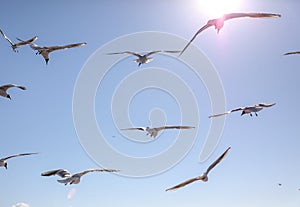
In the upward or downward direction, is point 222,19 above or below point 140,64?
below

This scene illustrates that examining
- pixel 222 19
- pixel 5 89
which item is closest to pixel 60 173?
pixel 5 89

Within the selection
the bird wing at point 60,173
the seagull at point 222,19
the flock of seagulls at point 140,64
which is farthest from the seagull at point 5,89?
the seagull at point 222,19

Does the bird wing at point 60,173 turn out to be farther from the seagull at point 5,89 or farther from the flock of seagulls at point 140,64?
the seagull at point 5,89

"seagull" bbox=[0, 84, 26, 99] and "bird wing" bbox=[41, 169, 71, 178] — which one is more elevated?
"seagull" bbox=[0, 84, 26, 99]

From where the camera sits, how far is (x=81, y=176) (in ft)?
72.8

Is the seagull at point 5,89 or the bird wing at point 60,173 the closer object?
the bird wing at point 60,173

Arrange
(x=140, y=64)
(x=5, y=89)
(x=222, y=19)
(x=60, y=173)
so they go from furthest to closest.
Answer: (x=140, y=64), (x=5, y=89), (x=60, y=173), (x=222, y=19)

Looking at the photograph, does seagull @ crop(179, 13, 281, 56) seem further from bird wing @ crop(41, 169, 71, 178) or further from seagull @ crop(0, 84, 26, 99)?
seagull @ crop(0, 84, 26, 99)

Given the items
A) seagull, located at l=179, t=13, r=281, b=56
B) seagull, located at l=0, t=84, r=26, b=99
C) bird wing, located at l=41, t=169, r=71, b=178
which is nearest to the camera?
seagull, located at l=179, t=13, r=281, b=56

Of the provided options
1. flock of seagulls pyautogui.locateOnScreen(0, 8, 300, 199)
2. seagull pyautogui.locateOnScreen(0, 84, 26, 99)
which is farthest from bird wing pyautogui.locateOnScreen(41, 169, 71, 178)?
seagull pyautogui.locateOnScreen(0, 84, 26, 99)

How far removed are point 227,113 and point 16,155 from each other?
39.5 ft

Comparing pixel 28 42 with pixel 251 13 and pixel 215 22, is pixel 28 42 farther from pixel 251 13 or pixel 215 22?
pixel 251 13

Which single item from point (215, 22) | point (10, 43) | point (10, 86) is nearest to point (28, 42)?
point (10, 43)

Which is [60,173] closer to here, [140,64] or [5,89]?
[5,89]
